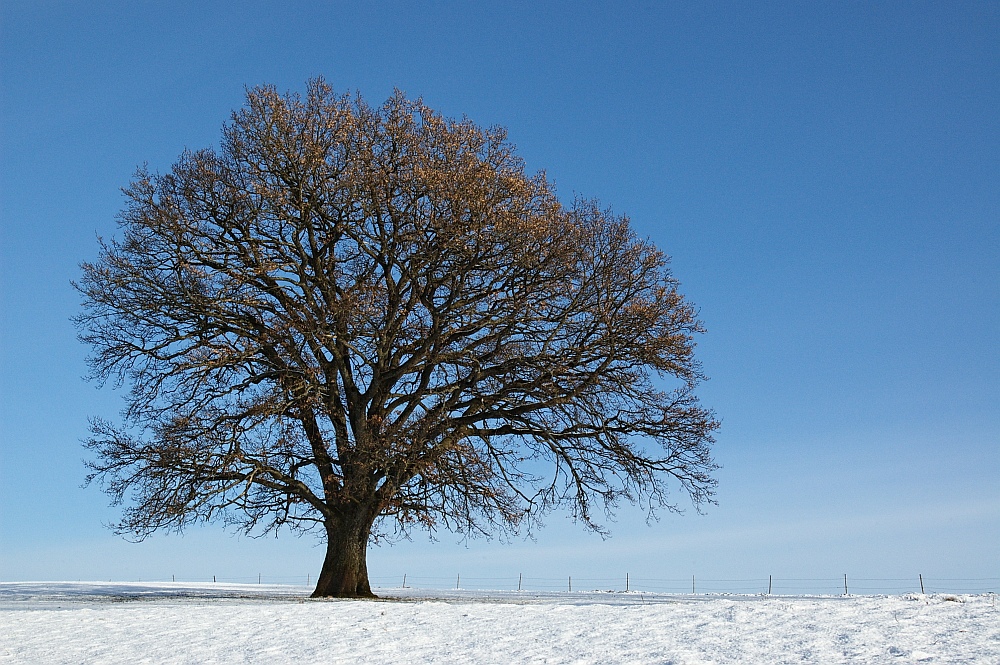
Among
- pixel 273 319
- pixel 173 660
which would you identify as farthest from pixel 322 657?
pixel 273 319

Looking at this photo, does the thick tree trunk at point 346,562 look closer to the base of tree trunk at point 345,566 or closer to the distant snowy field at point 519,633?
the base of tree trunk at point 345,566

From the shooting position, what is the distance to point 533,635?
555 inches

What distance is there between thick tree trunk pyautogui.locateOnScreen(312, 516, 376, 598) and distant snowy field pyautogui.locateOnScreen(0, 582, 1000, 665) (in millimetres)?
5447

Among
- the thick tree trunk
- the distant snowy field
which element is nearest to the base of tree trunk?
the thick tree trunk

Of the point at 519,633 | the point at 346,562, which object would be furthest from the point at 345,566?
the point at 519,633

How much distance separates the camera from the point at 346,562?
24.1 m

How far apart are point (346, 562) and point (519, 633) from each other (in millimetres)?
10635

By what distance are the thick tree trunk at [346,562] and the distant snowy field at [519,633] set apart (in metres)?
5.45

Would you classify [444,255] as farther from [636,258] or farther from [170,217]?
[170,217]

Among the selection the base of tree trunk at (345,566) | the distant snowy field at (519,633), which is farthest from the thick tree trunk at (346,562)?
the distant snowy field at (519,633)

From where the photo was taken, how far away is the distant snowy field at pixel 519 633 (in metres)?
12.1

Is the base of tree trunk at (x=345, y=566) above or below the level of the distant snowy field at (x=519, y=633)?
above

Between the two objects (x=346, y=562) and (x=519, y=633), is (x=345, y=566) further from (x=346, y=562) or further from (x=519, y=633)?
(x=519, y=633)

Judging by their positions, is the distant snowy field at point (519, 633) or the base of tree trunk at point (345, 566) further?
the base of tree trunk at point (345, 566)
